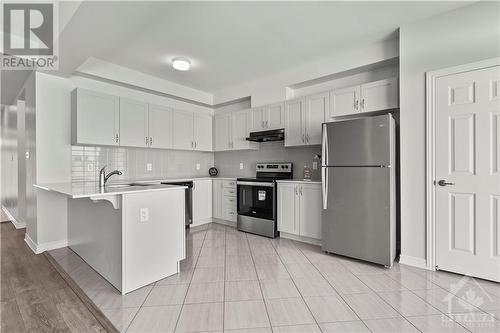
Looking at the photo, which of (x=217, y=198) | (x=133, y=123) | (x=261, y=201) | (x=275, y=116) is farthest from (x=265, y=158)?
(x=133, y=123)

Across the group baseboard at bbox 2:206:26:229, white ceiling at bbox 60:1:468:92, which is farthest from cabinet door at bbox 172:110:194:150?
baseboard at bbox 2:206:26:229

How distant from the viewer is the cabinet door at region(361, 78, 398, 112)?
9.62 feet

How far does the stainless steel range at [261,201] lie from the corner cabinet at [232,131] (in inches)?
25.7

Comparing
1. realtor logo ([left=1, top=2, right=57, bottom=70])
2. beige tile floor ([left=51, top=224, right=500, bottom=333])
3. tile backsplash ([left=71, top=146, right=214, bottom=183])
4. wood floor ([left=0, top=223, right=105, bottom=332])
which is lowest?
wood floor ([left=0, top=223, right=105, bottom=332])

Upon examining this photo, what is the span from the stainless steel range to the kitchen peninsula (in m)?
1.56

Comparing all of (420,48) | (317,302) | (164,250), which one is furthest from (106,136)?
(420,48)

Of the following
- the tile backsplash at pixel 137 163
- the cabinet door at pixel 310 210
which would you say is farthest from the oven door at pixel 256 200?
the tile backsplash at pixel 137 163

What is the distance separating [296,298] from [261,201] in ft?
6.38

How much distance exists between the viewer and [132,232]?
2.12m

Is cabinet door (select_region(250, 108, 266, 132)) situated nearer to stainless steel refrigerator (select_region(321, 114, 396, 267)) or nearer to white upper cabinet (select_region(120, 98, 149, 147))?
stainless steel refrigerator (select_region(321, 114, 396, 267))

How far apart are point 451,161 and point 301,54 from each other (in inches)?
85.6

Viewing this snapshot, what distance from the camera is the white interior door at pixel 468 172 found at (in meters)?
2.24

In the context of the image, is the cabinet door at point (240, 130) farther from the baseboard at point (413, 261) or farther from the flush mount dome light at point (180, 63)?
the baseboard at point (413, 261)

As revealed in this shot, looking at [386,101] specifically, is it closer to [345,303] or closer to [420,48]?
[420,48]
